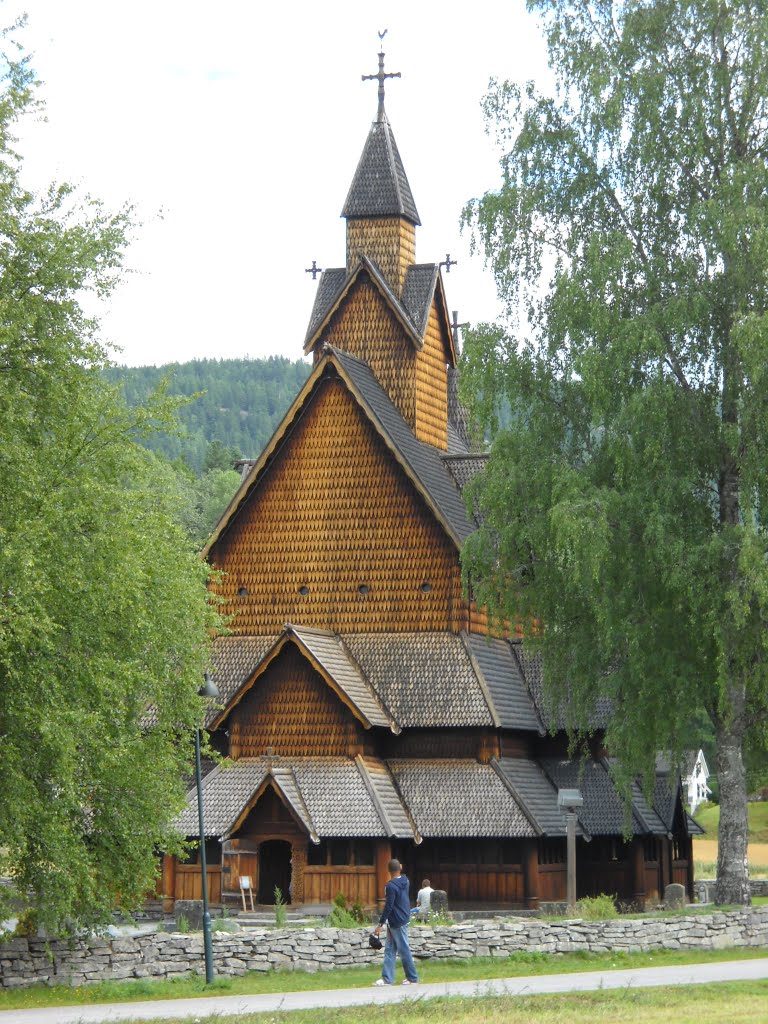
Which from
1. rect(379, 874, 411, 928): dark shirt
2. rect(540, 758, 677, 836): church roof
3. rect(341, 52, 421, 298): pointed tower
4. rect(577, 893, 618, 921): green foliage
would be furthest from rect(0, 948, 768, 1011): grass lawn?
rect(341, 52, 421, 298): pointed tower

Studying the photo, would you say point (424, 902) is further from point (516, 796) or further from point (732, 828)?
point (732, 828)

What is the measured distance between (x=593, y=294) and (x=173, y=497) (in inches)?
343

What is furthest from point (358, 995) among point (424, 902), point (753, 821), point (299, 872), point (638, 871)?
point (753, 821)

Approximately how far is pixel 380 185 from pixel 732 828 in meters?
18.1

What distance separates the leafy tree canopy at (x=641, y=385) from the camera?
25.9 m

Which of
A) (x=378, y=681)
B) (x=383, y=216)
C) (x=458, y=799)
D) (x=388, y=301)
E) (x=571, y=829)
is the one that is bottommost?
(x=571, y=829)

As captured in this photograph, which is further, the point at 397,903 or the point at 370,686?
the point at 370,686

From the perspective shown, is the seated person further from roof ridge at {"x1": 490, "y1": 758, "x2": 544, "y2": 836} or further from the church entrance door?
the church entrance door

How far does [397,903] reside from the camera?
19.3m

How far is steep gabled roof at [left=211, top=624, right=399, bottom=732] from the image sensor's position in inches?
1244

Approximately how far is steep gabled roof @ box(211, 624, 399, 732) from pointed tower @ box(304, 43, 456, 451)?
6109 mm

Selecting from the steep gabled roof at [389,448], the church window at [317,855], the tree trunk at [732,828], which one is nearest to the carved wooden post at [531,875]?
the church window at [317,855]

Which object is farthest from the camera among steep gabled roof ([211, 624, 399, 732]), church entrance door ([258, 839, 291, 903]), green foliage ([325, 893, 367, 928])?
church entrance door ([258, 839, 291, 903])

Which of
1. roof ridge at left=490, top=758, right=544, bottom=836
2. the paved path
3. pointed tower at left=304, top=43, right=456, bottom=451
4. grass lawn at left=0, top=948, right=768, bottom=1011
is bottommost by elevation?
grass lawn at left=0, top=948, right=768, bottom=1011
